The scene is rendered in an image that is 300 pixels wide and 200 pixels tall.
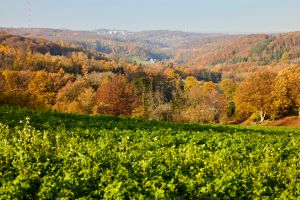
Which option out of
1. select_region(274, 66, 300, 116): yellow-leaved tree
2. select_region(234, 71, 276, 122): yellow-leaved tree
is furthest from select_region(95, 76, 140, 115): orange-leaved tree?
select_region(274, 66, 300, 116): yellow-leaved tree

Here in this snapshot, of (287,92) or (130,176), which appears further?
(287,92)

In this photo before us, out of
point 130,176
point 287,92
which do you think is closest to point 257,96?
point 287,92

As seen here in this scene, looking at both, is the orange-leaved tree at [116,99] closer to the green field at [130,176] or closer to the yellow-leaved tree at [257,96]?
the yellow-leaved tree at [257,96]

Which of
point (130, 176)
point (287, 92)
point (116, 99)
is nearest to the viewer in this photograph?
point (130, 176)

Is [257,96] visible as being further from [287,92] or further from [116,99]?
[116,99]

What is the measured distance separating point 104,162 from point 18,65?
157900mm

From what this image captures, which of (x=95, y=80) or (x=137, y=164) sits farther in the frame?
(x=95, y=80)

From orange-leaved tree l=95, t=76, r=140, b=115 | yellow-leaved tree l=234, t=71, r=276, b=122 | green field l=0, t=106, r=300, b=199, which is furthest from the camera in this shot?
orange-leaved tree l=95, t=76, r=140, b=115

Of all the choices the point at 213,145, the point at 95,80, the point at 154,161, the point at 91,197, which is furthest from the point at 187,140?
the point at 95,80

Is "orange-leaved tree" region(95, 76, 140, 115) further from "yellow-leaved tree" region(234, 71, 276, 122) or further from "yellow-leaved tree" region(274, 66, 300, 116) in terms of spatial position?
"yellow-leaved tree" region(274, 66, 300, 116)

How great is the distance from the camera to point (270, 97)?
84.4 meters

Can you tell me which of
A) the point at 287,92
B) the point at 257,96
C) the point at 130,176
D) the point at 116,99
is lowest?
the point at 116,99

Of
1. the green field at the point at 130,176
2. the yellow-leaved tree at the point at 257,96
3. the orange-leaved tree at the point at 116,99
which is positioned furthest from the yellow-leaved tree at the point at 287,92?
the green field at the point at 130,176

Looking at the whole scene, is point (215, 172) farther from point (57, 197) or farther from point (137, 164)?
point (57, 197)
